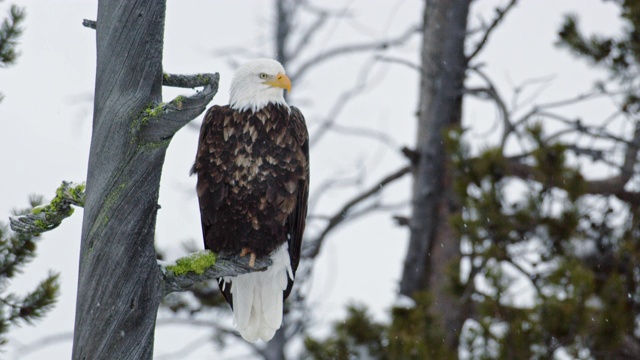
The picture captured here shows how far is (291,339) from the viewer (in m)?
8.41

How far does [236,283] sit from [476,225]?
203cm

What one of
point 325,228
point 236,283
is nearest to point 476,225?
point 236,283

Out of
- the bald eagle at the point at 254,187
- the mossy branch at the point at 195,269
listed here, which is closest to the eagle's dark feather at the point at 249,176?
the bald eagle at the point at 254,187

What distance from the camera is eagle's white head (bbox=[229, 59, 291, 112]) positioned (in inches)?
140

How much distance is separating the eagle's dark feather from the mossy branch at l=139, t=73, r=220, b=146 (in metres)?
0.71

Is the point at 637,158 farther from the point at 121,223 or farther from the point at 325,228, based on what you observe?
the point at 121,223

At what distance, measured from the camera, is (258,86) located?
11.8ft

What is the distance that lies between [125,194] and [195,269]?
A: 0.39 m

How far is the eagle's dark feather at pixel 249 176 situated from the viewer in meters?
3.42

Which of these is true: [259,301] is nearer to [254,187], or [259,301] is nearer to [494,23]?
[254,187]

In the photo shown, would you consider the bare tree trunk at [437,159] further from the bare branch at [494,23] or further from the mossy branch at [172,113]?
the mossy branch at [172,113]

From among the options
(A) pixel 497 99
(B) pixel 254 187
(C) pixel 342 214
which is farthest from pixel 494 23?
(B) pixel 254 187

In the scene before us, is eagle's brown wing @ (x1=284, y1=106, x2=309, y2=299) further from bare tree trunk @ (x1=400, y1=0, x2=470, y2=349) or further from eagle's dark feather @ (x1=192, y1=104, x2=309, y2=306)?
bare tree trunk @ (x1=400, y1=0, x2=470, y2=349)

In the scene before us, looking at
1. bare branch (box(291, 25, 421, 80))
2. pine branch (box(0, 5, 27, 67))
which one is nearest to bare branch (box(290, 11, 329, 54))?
bare branch (box(291, 25, 421, 80))
